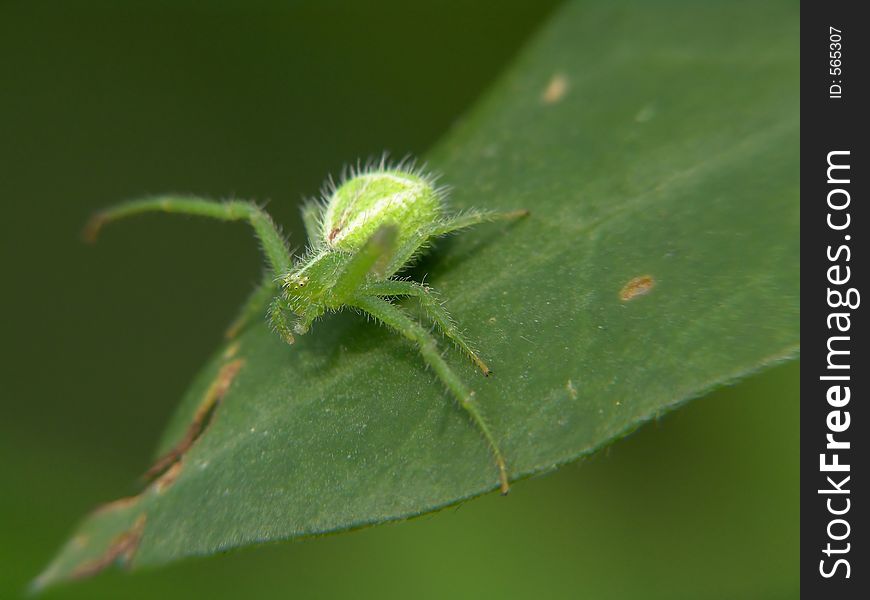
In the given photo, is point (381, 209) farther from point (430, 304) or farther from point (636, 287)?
point (636, 287)

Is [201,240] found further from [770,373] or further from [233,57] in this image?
[770,373]

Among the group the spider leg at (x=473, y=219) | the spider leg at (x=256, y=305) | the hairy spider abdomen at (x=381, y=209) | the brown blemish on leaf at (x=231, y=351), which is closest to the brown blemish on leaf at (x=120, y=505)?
the brown blemish on leaf at (x=231, y=351)

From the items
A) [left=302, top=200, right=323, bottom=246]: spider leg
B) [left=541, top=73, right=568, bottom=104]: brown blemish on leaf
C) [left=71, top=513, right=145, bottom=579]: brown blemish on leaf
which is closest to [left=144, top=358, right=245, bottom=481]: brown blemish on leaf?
[left=71, top=513, right=145, bottom=579]: brown blemish on leaf

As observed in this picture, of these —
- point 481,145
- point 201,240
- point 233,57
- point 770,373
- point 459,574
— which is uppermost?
point 233,57

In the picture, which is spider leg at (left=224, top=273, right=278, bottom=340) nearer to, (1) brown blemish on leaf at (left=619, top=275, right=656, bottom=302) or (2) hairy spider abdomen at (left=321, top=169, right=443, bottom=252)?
(2) hairy spider abdomen at (left=321, top=169, right=443, bottom=252)

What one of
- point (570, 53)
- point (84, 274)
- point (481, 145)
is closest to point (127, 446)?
point (84, 274)

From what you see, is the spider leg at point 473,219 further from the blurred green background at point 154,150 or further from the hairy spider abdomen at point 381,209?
the blurred green background at point 154,150
